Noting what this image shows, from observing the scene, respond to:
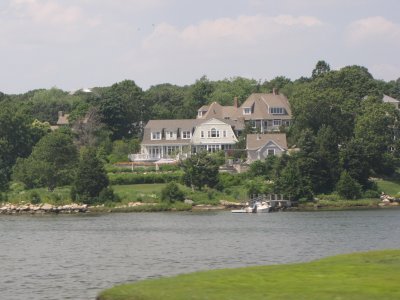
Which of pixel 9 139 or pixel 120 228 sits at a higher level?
pixel 9 139

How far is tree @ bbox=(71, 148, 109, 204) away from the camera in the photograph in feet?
339

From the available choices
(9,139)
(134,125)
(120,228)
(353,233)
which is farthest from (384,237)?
(134,125)

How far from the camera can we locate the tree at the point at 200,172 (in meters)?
106

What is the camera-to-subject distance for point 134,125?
169m

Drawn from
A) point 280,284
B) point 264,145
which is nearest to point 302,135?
point 264,145

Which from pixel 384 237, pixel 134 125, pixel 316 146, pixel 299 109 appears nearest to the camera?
pixel 384 237

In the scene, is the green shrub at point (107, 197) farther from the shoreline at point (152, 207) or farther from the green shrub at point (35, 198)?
the green shrub at point (35, 198)

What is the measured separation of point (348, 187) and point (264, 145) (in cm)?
2526

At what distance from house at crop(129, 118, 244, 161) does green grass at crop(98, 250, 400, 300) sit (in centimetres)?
9995

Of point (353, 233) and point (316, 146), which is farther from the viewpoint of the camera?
point (316, 146)

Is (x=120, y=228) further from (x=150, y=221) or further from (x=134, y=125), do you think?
(x=134, y=125)

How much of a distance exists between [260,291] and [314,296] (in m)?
2.05

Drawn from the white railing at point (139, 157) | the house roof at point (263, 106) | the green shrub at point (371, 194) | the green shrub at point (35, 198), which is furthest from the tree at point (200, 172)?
the house roof at point (263, 106)

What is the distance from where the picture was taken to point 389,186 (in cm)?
11306
